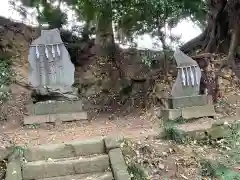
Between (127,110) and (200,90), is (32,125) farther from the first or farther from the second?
(200,90)

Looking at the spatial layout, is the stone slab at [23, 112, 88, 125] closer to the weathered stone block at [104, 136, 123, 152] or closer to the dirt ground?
the dirt ground

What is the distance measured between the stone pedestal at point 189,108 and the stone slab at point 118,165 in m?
2.84

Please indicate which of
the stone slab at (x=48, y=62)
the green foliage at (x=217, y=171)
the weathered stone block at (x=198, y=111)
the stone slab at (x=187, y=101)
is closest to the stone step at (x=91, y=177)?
the green foliage at (x=217, y=171)

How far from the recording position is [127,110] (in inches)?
432

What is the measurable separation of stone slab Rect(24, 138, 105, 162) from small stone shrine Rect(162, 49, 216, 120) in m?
2.74

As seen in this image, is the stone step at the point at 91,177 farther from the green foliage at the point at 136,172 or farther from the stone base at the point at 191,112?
the stone base at the point at 191,112

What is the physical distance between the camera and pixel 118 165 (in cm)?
516

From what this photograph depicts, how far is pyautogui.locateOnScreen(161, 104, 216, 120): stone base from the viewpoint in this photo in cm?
800

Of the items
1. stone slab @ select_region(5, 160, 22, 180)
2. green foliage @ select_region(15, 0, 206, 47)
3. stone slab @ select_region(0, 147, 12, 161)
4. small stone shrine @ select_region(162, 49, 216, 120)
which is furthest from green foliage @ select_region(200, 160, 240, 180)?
green foliage @ select_region(15, 0, 206, 47)

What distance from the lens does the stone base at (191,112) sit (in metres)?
8.00

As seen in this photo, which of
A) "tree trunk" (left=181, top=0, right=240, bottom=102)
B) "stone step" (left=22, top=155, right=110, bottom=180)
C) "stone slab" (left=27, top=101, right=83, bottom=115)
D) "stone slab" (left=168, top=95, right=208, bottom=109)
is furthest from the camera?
"tree trunk" (left=181, top=0, right=240, bottom=102)

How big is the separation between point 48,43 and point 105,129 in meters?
2.77

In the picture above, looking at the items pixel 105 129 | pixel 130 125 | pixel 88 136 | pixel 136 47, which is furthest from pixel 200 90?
pixel 136 47

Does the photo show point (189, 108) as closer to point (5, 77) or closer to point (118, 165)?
point (118, 165)
